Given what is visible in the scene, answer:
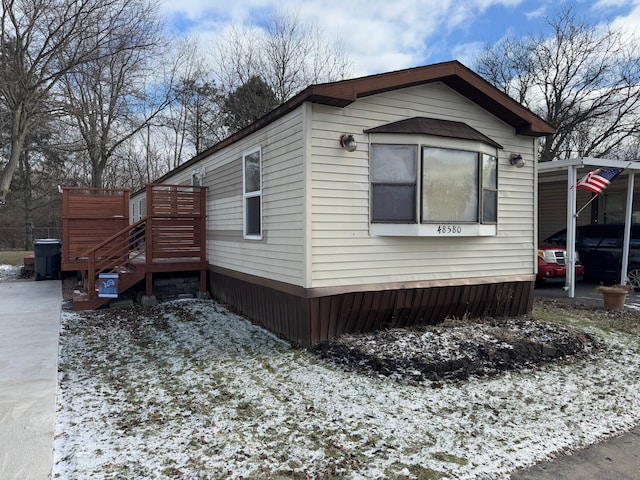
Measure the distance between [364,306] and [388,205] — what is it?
1.30 meters

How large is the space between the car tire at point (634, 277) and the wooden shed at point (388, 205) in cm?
419

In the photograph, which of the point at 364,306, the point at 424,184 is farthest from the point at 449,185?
the point at 364,306

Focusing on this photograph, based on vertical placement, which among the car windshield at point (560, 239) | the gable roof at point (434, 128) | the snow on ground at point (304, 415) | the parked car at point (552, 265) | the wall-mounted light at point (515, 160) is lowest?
the snow on ground at point (304, 415)

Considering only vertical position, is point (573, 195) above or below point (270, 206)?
above

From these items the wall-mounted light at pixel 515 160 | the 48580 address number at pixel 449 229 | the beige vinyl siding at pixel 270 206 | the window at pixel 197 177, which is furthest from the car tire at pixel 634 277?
the window at pixel 197 177

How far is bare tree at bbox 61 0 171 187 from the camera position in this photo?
1502cm

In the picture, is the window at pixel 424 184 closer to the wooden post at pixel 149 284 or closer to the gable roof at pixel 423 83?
the gable roof at pixel 423 83

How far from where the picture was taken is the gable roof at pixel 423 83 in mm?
4918

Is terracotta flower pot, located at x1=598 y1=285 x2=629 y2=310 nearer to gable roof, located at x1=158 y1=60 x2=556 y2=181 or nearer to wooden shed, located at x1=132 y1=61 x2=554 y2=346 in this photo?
wooden shed, located at x1=132 y1=61 x2=554 y2=346

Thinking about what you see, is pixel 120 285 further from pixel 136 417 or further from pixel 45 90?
pixel 45 90

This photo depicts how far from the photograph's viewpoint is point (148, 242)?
7895mm

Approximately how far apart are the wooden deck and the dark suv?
881 cm

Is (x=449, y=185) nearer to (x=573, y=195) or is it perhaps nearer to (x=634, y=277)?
(x=573, y=195)

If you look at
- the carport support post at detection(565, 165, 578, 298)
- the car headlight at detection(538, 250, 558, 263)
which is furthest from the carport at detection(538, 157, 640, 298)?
the car headlight at detection(538, 250, 558, 263)
